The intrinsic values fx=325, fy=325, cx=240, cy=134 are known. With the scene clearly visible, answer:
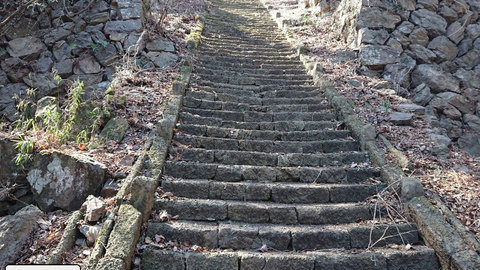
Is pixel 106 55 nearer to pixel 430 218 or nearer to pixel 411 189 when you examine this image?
pixel 411 189

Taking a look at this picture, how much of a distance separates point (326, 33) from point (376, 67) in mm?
3046

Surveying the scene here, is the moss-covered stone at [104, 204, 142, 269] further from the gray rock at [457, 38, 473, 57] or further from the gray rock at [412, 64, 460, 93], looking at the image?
the gray rock at [457, 38, 473, 57]

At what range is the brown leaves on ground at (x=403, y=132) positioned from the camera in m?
3.80

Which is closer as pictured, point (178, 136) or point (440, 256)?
point (440, 256)

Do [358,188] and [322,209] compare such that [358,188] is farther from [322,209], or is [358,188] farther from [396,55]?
[396,55]

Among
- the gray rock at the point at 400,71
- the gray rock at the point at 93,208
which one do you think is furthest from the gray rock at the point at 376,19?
the gray rock at the point at 93,208

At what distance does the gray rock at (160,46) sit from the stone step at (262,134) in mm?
3429

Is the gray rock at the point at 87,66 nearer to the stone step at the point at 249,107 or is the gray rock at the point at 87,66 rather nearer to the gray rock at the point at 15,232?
the stone step at the point at 249,107

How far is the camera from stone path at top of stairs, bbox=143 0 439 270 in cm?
314

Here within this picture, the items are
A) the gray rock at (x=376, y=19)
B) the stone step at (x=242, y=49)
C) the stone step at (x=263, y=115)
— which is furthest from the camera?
the stone step at (x=242, y=49)

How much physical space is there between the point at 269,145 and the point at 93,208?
2655 mm

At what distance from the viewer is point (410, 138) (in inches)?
201

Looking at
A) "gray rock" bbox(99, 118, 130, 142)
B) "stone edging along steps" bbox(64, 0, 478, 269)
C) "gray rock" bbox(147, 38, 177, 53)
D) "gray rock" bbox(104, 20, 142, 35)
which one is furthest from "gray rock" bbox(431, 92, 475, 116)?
"gray rock" bbox(104, 20, 142, 35)

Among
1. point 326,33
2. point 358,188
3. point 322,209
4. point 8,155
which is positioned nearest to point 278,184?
point 322,209
